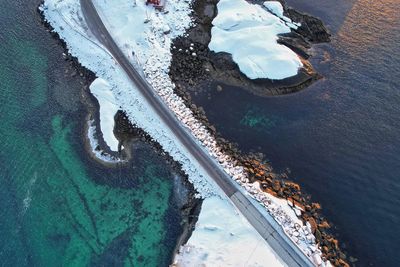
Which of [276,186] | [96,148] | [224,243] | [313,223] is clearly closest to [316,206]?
[313,223]

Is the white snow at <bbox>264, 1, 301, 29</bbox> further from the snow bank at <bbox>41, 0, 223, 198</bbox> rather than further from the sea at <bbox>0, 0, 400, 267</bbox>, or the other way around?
the snow bank at <bbox>41, 0, 223, 198</bbox>

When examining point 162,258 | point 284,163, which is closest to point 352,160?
point 284,163

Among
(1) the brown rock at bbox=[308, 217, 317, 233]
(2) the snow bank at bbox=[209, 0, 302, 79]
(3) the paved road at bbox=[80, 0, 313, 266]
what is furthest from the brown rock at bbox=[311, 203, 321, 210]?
(2) the snow bank at bbox=[209, 0, 302, 79]

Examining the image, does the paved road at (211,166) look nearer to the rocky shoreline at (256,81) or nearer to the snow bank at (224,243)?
the snow bank at (224,243)

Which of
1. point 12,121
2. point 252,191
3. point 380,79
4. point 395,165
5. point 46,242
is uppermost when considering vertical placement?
point 380,79

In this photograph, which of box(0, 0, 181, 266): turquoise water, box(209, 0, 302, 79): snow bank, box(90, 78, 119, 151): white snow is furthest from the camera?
box(209, 0, 302, 79): snow bank

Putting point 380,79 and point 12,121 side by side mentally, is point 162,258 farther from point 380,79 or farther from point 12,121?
point 380,79

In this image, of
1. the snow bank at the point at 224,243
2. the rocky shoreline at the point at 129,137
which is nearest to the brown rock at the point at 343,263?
the snow bank at the point at 224,243
